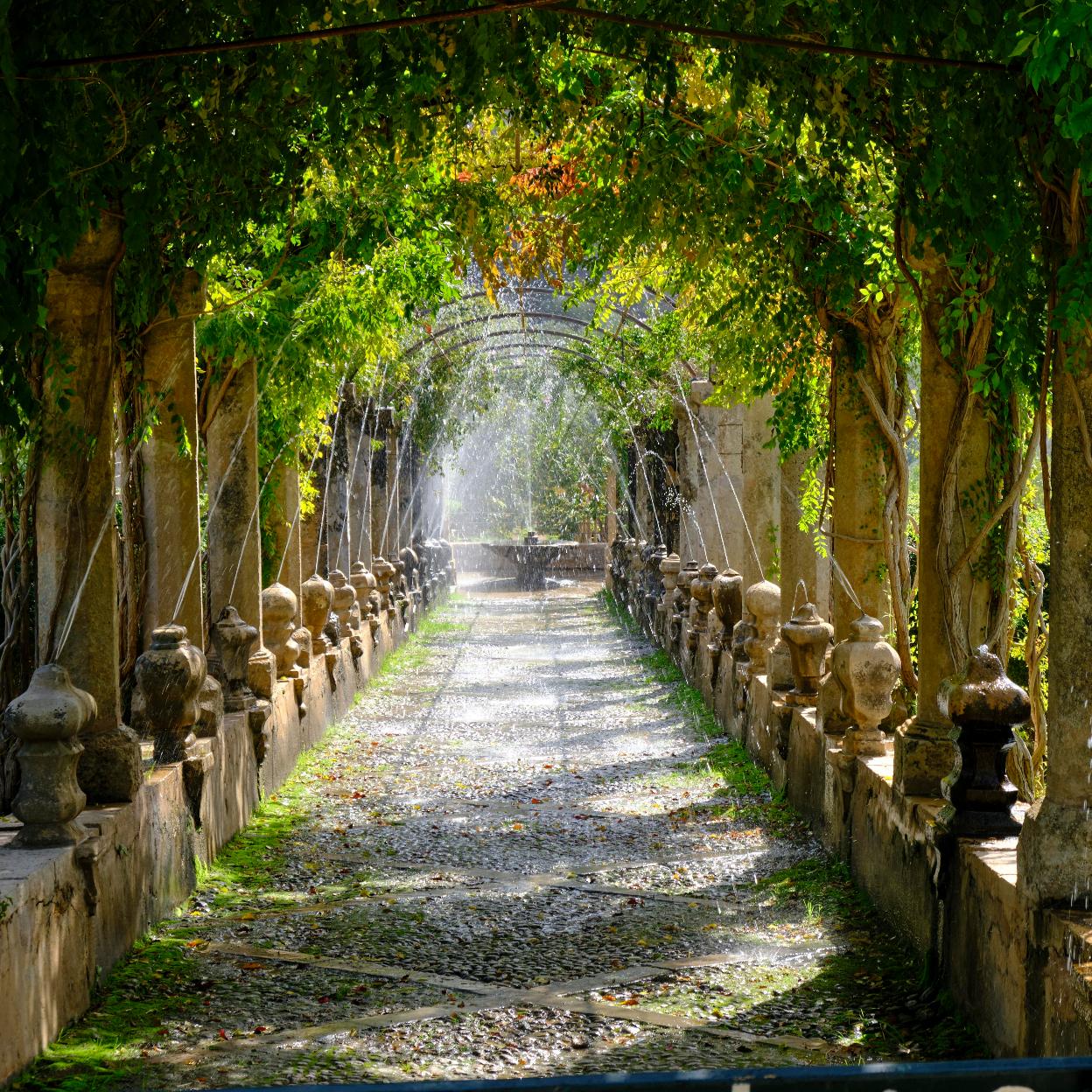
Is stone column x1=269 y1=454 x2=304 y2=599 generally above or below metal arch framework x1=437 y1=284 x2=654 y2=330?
below

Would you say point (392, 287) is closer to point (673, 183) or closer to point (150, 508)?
point (150, 508)

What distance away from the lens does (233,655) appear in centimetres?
846

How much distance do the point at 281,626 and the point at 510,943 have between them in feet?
15.2

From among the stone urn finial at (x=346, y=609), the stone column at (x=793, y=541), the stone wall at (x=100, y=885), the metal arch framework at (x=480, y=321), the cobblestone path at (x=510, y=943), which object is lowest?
the cobblestone path at (x=510, y=943)

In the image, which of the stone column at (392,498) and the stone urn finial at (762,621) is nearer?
the stone urn finial at (762,621)

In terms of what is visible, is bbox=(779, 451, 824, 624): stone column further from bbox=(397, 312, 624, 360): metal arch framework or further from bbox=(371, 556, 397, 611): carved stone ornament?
bbox=(371, 556, 397, 611): carved stone ornament

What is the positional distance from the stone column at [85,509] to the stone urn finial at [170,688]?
2.10 feet

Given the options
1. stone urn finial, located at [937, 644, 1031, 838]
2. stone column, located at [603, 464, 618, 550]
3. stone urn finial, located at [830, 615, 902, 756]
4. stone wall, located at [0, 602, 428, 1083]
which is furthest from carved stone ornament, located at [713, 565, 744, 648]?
stone column, located at [603, 464, 618, 550]

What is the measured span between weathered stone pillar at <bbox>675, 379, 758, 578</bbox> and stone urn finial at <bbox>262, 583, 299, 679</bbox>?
4763 millimetres

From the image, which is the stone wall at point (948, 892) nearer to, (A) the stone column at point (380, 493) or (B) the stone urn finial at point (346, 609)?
(B) the stone urn finial at point (346, 609)

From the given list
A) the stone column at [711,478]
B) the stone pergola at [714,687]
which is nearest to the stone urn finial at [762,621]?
the stone pergola at [714,687]

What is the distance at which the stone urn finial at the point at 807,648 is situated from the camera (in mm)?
8367

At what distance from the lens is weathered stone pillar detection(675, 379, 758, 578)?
47.4ft

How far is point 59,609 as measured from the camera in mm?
5688
